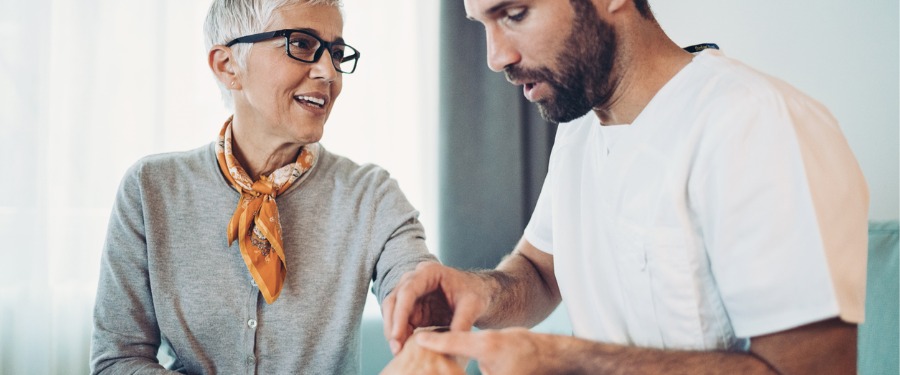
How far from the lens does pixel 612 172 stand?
1145 millimetres

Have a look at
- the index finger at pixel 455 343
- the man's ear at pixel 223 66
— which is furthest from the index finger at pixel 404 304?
the man's ear at pixel 223 66

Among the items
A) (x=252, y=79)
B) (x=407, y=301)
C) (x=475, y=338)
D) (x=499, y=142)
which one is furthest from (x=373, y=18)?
(x=475, y=338)

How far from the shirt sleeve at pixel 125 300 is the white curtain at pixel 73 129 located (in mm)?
928

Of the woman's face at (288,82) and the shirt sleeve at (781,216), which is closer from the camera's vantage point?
the shirt sleeve at (781,216)

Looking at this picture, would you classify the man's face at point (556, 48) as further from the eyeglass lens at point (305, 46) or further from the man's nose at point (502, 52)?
the eyeglass lens at point (305, 46)

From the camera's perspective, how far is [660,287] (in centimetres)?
101

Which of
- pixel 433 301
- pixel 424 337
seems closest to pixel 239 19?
pixel 433 301

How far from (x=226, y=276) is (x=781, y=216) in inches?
42.9

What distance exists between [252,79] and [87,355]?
132 centimetres

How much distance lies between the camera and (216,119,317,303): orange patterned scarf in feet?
4.55

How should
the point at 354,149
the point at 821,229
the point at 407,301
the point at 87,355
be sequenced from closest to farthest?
1. the point at 821,229
2. the point at 407,301
3. the point at 87,355
4. the point at 354,149

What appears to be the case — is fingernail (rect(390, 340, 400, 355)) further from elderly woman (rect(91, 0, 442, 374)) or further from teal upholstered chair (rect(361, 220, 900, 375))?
teal upholstered chair (rect(361, 220, 900, 375))

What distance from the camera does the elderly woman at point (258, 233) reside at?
4.59 feet

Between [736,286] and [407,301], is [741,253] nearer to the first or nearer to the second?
[736,286]
